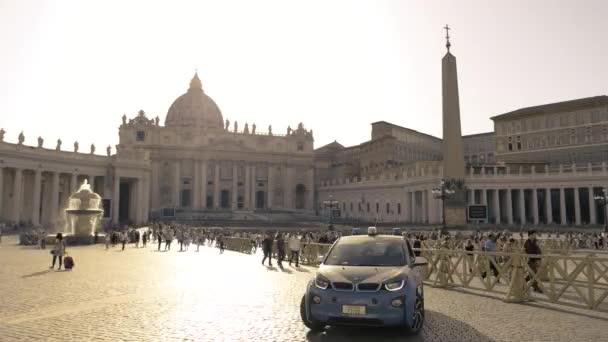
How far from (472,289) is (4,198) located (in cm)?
5714

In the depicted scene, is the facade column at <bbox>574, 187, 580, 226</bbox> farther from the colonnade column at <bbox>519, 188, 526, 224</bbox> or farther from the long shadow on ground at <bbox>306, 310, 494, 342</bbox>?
the long shadow on ground at <bbox>306, 310, 494, 342</bbox>

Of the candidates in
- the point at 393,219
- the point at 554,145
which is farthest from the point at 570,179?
the point at 393,219

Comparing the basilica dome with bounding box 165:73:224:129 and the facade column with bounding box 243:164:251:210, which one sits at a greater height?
the basilica dome with bounding box 165:73:224:129

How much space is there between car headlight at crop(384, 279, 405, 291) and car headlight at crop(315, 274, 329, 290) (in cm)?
94

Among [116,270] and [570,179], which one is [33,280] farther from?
[570,179]

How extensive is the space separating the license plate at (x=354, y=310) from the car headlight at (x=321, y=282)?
1.60 feet

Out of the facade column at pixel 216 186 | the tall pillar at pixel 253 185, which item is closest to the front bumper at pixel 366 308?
the facade column at pixel 216 186

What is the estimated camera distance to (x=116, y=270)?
699 inches

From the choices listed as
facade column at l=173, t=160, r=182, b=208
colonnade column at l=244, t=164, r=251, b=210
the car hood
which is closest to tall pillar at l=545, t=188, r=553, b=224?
colonnade column at l=244, t=164, r=251, b=210

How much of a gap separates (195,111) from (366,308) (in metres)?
105

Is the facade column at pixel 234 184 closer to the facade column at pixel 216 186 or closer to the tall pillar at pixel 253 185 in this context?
the tall pillar at pixel 253 185

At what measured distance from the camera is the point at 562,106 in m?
72.6

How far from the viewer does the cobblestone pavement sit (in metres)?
7.90

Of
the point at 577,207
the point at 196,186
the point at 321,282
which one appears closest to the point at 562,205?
the point at 577,207
